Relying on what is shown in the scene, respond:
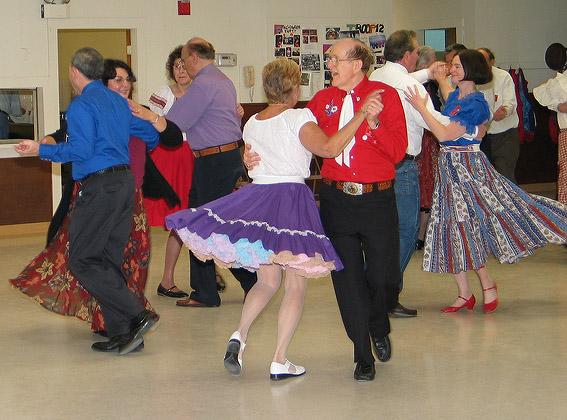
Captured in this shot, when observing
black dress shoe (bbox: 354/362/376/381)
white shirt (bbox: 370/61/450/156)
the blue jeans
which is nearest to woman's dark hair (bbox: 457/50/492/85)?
white shirt (bbox: 370/61/450/156)

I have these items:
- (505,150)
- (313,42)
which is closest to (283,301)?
(505,150)

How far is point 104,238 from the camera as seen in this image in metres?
5.27

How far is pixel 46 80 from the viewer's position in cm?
1016

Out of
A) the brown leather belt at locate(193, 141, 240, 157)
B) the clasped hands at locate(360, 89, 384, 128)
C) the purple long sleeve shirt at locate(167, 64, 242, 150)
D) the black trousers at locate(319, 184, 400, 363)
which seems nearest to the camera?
the clasped hands at locate(360, 89, 384, 128)

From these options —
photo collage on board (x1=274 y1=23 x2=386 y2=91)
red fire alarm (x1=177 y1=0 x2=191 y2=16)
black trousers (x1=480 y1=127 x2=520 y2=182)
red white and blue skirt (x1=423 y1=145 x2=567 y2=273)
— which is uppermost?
red fire alarm (x1=177 y1=0 x2=191 y2=16)

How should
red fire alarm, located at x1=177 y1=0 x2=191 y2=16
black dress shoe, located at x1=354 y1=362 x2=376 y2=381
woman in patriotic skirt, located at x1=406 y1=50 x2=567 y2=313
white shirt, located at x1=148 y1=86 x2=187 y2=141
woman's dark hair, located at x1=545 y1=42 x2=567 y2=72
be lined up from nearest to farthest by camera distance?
black dress shoe, located at x1=354 y1=362 x2=376 y2=381, woman in patriotic skirt, located at x1=406 y1=50 x2=567 y2=313, white shirt, located at x1=148 y1=86 x2=187 y2=141, woman's dark hair, located at x1=545 y1=42 x2=567 y2=72, red fire alarm, located at x1=177 y1=0 x2=191 y2=16

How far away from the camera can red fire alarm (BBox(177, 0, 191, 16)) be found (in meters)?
10.8

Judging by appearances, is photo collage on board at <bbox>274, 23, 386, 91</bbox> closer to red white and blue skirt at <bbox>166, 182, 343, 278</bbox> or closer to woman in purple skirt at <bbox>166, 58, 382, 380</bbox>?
woman in purple skirt at <bbox>166, 58, 382, 380</bbox>

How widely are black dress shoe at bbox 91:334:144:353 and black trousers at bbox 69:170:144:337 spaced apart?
4cm

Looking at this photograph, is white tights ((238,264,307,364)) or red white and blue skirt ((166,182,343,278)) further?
white tights ((238,264,307,364))

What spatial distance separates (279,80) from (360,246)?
0.82 metres

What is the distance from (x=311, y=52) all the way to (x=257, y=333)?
629 cm

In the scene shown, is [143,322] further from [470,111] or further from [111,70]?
Answer: [470,111]

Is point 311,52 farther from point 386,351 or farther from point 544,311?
point 386,351
